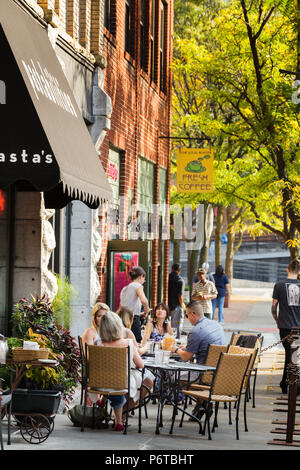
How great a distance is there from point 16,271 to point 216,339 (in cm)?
279

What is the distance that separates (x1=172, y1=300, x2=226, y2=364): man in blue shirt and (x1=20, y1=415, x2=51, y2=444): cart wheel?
2549 millimetres

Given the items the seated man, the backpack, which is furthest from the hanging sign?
the backpack

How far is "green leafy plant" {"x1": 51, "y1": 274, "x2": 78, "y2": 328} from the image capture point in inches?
482

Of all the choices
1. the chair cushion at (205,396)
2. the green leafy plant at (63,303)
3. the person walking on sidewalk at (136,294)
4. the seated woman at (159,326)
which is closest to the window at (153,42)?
the person walking on sidewalk at (136,294)

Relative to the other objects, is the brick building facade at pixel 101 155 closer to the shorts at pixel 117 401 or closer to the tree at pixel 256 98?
the tree at pixel 256 98

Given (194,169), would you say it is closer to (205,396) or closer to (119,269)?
(119,269)

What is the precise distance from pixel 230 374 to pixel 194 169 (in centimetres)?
1297

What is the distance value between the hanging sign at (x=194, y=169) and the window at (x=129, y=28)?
4.10 m

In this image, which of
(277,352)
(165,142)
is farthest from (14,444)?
(165,142)

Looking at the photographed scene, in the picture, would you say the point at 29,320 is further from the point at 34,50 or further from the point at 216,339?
the point at 34,50

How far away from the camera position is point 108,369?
9.87 metres

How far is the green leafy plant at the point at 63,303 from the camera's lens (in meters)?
12.2

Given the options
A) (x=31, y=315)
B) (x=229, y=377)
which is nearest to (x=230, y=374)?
(x=229, y=377)

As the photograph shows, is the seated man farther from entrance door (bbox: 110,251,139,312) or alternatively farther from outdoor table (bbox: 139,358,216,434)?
entrance door (bbox: 110,251,139,312)
